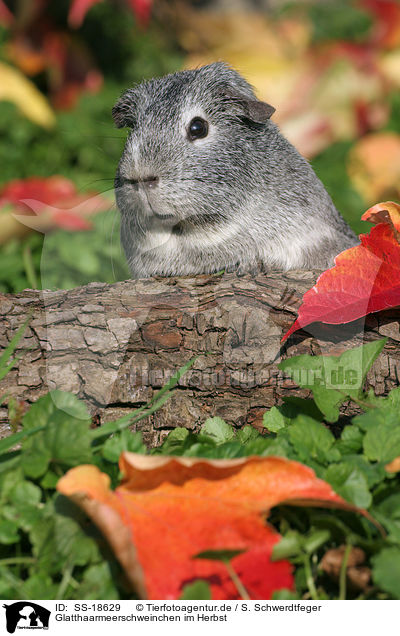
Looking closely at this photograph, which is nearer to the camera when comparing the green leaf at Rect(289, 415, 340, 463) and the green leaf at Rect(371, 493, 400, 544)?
the green leaf at Rect(371, 493, 400, 544)

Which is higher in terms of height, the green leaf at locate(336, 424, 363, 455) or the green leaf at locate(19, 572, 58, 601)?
the green leaf at locate(336, 424, 363, 455)

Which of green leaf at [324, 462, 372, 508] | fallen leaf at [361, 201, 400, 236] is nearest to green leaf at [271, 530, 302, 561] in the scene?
green leaf at [324, 462, 372, 508]

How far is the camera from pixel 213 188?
251cm

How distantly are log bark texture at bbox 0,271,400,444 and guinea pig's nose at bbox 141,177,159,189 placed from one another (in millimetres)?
515

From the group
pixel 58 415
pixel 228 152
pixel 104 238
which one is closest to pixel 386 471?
pixel 58 415

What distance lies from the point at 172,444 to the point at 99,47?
5.57m

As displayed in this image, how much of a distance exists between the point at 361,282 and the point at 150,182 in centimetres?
91

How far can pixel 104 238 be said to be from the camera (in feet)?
13.4

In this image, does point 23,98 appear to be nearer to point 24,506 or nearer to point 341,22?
point 341,22

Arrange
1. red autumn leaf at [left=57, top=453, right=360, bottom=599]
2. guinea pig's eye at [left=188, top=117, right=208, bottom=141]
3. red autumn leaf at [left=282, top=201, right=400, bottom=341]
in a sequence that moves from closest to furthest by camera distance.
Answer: red autumn leaf at [left=57, top=453, right=360, bottom=599]
red autumn leaf at [left=282, top=201, right=400, bottom=341]
guinea pig's eye at [left=188, top=117, right=208, bottom=141]

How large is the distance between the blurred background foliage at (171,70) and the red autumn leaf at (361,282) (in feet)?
8.19

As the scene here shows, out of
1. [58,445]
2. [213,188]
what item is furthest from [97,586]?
[213,188]

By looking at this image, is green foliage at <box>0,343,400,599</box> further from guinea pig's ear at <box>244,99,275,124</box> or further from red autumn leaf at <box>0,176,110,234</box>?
red autumn leaf at <box>0,176,110,234</box>

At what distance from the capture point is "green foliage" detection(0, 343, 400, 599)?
1402 mm
